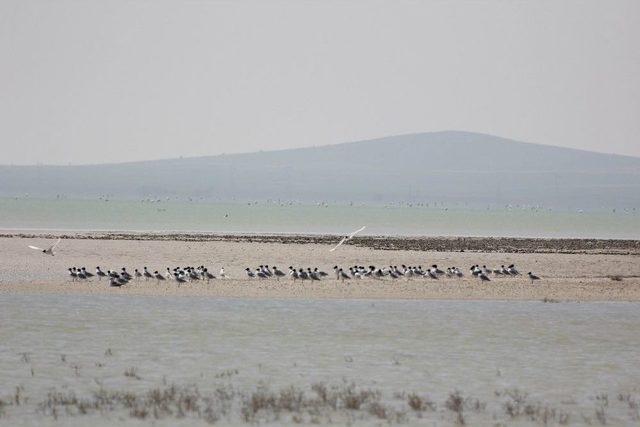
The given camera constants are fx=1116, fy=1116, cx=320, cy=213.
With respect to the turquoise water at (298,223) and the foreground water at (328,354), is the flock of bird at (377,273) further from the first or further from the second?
the turquoise water at (298,223)

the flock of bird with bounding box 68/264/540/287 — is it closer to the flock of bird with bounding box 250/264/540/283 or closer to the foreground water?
the flock of bird with bounding box 250/264/540/283

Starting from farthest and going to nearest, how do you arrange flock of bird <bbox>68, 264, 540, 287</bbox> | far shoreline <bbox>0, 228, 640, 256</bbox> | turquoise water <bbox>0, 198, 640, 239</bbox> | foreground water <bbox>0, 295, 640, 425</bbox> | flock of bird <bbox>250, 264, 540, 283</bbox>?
turquoise water <bbox>0, 198, 640, 239</bbox> < far shoreline <bbox>0, 228, 640, 256</bbox> < flock of bird <bbox>250, 264, 540, 283</bbox> < flock of bird <bbox>68, 264, 540, 287</bbox> < foreground water <bbox>0, 295, 640, 425</bbox>

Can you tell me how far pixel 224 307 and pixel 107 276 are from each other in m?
6.54

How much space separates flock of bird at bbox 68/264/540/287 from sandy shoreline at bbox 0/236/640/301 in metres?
0.28

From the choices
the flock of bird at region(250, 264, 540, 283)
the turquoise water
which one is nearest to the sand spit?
the turquoise water

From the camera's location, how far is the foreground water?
51.6 feet

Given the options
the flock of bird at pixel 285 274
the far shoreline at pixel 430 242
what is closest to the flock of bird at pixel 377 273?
the flock of bird at pixel 285 274

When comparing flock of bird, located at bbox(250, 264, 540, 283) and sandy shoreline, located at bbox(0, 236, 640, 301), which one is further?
flock of bird, located at bbox(250, 264, 540, 283)

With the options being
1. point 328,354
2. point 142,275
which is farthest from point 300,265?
point 328,354

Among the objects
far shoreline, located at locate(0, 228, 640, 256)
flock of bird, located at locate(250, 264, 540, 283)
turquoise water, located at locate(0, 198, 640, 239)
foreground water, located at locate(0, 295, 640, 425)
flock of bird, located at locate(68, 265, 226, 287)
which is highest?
turquoise water, located at locate(0, 198, 640, 239)

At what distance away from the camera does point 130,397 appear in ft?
51.4

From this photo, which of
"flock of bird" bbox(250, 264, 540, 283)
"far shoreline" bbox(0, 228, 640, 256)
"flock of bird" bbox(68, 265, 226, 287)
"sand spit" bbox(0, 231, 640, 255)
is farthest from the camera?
"sand spit" bbox(0, 231, 640, 255)

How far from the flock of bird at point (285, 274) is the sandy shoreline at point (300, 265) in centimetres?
28

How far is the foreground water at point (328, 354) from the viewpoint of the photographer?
1573cm
